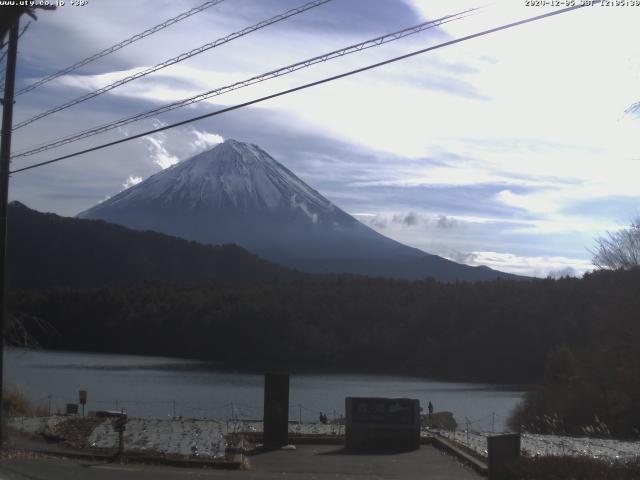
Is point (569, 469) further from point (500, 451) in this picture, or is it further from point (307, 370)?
point (307, 370)

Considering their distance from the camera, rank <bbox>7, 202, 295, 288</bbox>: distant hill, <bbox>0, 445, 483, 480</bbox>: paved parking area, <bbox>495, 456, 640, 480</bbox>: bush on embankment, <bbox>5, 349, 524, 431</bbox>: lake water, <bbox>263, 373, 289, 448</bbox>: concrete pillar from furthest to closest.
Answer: <bbox>7, 202, 295, 288</bbox>: distant hill
<bbox>5, 349, 524, 431</bbox>: lake water
<bbox>263, 373, 289, 448</bbox>: concrete pillar
<bbox>0, 445, 483, 480</bbox>: paved parking area
<bbox>495, 456, 640, 480</bbox>: bush on embankment

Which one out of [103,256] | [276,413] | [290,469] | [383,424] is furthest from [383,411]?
[103,256]

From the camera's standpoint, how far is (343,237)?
194 m

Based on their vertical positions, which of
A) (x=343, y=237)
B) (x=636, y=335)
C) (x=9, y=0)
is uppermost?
(x=343, y=237)

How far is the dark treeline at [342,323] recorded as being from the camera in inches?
3059

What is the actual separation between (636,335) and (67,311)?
239 ft

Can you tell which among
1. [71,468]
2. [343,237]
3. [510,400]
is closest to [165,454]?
[71,468]

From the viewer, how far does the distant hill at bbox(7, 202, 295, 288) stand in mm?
121312

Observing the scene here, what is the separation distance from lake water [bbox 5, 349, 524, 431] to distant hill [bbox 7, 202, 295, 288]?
5092 cm

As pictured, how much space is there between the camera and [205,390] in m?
49.0

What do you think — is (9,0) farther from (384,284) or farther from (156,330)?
(384,284)

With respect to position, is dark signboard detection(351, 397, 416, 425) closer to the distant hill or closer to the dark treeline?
the dark treeline

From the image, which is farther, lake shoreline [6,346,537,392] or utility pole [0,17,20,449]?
lake shoreline [6,346,537,392]

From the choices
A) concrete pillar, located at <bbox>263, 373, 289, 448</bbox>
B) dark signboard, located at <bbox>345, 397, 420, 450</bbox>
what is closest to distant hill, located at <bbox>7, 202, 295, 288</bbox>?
concrete pillar, located at <bbox>263, 373, 289, 448</bbox>
